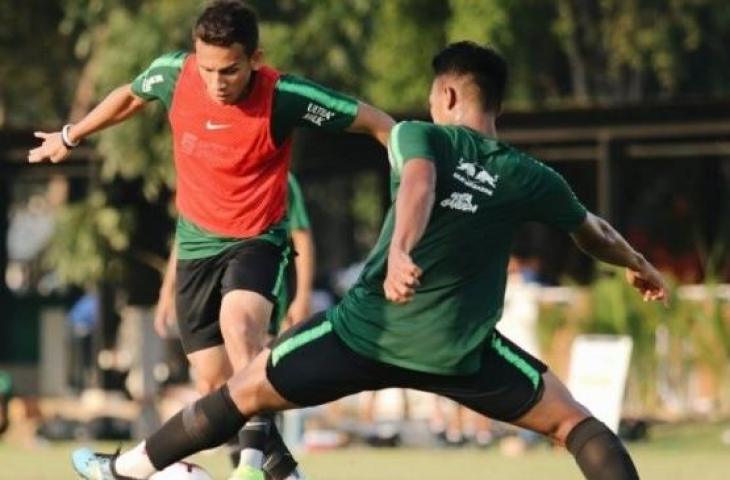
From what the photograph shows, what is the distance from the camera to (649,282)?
9852 millimetres

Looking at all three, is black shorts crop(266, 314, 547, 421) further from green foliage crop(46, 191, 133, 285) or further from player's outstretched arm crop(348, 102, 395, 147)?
green foliage crop(46, 191, 133, 285)

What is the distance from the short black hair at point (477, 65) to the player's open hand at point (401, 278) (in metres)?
0.85

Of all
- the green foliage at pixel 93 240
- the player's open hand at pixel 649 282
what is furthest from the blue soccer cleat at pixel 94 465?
the green foliage at pixel 93 240

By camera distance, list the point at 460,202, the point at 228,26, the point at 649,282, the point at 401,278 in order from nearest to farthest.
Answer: the point at 401,278 → the point at 460,202 → the point at 649,282 → the point at 228,26

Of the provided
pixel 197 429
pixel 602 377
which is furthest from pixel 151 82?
pixel 602 377

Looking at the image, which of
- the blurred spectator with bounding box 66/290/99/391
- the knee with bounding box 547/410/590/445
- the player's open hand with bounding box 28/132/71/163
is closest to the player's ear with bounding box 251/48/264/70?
the player's open hand with bounding box 28/132/71/163

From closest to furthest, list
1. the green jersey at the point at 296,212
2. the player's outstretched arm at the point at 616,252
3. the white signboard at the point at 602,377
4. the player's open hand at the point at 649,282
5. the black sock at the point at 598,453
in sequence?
the black sock at the point at 598,453, the player's outstretched arm at the point at 616,252, the player's open hand at the point at 649,282, the green jersey at the point at 296,212, the white signboard at the point at 602,377

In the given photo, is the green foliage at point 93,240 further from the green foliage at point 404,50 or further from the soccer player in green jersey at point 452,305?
the soccer player in green jersey at point 452,305

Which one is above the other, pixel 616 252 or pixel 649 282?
pixel 616 252

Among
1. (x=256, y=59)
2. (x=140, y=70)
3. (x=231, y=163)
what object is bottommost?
(x=231, y=163)

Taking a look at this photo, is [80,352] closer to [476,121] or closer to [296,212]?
[296,212]

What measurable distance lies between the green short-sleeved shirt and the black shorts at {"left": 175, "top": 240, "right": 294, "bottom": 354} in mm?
50

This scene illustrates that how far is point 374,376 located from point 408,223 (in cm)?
80

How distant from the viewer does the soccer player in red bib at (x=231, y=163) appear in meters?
11.1
